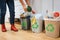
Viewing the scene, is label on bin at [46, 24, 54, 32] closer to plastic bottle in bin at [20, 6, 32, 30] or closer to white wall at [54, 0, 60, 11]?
plastic bottle in bin at [20, 6, 32, 30]

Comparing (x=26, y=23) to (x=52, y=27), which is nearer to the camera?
(x=52, y=27)

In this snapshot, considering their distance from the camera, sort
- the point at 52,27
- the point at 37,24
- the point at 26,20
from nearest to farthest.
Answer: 1. the point at 52,27
2. the point at 37,24
3. the point at 26,20

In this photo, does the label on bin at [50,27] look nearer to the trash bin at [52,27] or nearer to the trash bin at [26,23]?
the trash bin at [52,27]

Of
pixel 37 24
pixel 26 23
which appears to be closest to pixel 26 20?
pixel 26 23

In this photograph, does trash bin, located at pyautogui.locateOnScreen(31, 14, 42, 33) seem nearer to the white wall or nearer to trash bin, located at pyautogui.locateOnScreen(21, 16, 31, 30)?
trash bin, located at pyautogui.locateOnScreen(21, 16, 31, 30)

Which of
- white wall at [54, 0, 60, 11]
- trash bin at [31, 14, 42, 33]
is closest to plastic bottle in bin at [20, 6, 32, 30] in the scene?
trash bin at [31, 14, 42, 33]

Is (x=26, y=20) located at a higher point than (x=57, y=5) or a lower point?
lower

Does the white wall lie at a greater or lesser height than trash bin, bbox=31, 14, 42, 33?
greater

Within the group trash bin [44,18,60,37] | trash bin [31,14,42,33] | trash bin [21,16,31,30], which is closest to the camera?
trash bin [44,18,60,37]

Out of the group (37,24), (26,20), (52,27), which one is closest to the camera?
(52,27)

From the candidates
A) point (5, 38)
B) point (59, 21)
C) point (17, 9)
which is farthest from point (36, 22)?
point (17, 9)

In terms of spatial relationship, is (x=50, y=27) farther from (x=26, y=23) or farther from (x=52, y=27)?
(x=26, y=23)

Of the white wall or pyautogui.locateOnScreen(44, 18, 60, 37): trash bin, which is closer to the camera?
pyautogui.locateOnScreen(44, 18, 60, 37): trash bin

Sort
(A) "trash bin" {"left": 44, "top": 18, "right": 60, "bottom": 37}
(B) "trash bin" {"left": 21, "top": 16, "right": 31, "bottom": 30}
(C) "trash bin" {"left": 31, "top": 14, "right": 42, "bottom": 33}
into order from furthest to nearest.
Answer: (B) "trash bin" {"left": 21, "top": 16, "right": 31, "bottom": 30} < (C) "trash bin" {"left": 31, "top": 14, "right": 42, "bottom": 33} < (A) "trash bin" {"left": 44, "top": 18, "right": 60, "bottom": 37}
